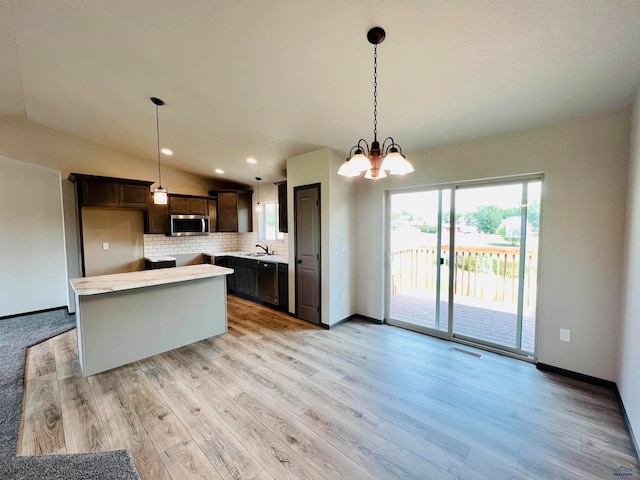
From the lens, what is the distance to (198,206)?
18.7ft

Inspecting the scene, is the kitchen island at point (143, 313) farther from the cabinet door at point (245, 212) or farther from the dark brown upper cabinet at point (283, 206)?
the cabinet door at point (245, 212)

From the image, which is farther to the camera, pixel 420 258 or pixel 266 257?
pixel 266 257

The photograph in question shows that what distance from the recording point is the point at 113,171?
480 centimetres

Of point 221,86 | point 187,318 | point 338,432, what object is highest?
point 221,86

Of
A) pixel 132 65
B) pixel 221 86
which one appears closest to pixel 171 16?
pixel 221 86

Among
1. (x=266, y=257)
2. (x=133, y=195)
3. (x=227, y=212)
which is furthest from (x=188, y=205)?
(x=266, y=257)

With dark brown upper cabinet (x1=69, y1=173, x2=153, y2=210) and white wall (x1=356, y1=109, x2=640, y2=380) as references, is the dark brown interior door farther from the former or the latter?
dark brown upper cabinet (x1=69, y1=173, x2=153, y2=210)

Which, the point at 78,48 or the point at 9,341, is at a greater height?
the point at 78,48

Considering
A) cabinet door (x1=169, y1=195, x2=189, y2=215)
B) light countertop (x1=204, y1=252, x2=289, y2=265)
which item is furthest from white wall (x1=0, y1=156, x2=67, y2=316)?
light countertop (x1=204, y1=252, x2=289, y2=265)

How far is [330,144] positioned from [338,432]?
3.13 meters

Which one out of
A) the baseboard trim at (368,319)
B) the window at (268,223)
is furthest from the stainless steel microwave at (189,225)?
the baseboard trim at (368,319)

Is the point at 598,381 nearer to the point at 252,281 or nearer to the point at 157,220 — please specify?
the point at 252,281

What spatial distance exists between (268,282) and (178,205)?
8.20ft

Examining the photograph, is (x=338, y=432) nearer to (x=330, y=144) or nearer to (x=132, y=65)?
(x=330, y=144)
